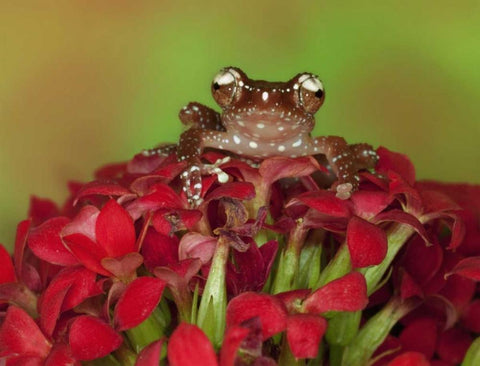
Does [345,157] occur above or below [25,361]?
above

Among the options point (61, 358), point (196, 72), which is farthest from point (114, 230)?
point (196, 72)

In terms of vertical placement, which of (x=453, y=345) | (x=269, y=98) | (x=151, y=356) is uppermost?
(x=269, y=98)

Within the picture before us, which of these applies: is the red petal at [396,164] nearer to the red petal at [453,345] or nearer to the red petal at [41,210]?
the red petal at [453,345]

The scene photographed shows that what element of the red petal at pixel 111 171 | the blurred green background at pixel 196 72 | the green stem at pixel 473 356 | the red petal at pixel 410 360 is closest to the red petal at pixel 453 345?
the green stem at pixel 473 356

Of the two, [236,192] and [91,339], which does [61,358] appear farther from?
[236,192]

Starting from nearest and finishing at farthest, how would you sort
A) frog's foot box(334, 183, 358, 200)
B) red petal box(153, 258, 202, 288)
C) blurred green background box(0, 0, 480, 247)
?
red petal box(153, 258, 202, 288) < frog's foot box(334, 183, 358, 200) < blurred green background box(0, 0, 480, 247)

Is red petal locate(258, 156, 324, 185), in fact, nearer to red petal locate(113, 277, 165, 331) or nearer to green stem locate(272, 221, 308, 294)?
green stem locate(272, 221, 308, 294)

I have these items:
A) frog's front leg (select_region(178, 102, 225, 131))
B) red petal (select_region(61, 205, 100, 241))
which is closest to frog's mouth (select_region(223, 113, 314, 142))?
frog's front leg (select_region(178, 102, 225, 131))

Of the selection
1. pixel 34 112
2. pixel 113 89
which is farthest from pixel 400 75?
pixel 34 112
